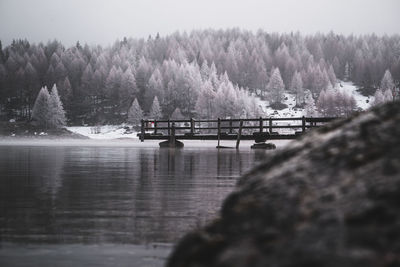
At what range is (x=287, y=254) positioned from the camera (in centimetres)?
168

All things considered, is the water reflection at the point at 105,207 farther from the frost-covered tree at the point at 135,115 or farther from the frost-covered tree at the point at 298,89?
the frost-covered tree at the point at 298,89

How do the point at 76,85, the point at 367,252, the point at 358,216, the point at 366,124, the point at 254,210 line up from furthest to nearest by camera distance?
the point at 76,85, the point at 366,124, the point at 254,210, the point at 358,216, the point at 367,252

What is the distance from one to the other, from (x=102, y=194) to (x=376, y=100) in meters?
140

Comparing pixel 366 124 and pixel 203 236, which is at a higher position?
pixel 366 124

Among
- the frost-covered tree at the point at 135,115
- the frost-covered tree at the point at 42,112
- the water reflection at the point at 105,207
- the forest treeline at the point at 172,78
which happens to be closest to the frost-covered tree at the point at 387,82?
the forest treeline at the point at 172,78

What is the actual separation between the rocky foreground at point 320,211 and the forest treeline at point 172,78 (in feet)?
392

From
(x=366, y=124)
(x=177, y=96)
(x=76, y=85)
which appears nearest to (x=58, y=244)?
(x=366, y=124)

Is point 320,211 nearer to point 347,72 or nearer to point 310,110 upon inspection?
point 310,110

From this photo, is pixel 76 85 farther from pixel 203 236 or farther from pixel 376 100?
pixel 203 236

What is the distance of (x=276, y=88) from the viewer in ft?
499

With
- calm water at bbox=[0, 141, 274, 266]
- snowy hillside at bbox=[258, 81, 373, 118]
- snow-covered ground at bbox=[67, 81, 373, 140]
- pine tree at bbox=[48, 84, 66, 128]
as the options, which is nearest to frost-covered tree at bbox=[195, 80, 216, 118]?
snow-covered ground at bbox=[67, 81, 373, 140]

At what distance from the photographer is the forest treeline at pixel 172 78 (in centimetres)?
12988

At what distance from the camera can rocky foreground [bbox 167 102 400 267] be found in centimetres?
165

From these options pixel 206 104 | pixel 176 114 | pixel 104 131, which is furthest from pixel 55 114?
pixel 206 104
